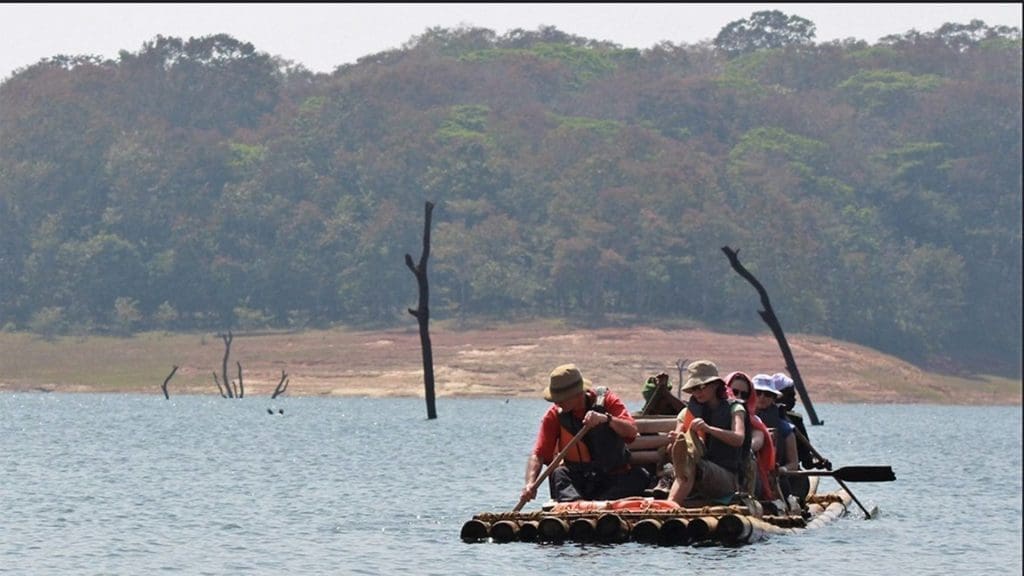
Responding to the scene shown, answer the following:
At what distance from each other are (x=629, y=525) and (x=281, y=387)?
11002 cm

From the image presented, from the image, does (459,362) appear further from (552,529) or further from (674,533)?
(674,533)

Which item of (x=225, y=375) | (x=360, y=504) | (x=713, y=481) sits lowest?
(x=225, y=375)

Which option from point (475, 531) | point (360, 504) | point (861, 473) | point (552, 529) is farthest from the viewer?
point (360, 504)

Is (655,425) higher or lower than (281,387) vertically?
higher

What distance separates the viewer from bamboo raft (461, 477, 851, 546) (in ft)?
88.9

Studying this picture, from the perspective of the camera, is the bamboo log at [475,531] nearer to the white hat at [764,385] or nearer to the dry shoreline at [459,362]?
the white hat at [764,385]

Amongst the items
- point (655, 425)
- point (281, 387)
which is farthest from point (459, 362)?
point (655, 425)

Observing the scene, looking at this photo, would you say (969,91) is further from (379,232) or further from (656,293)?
(379,232)

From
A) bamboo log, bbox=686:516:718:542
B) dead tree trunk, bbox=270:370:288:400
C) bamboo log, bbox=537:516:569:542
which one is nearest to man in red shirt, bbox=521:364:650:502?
bamboo log, bbox=537:516:569:542

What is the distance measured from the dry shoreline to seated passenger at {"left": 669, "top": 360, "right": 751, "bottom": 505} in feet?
354

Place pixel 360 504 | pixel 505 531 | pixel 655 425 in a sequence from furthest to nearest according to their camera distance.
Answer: pixel 360 504, pixel 655 425, pixel 505 531

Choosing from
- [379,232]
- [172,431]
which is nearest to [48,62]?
[379,232]

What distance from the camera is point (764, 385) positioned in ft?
104

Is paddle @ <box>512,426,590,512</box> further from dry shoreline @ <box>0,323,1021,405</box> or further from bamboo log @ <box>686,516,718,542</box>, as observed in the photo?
dry shoreline @ <box>0,323,1021,405</box>
